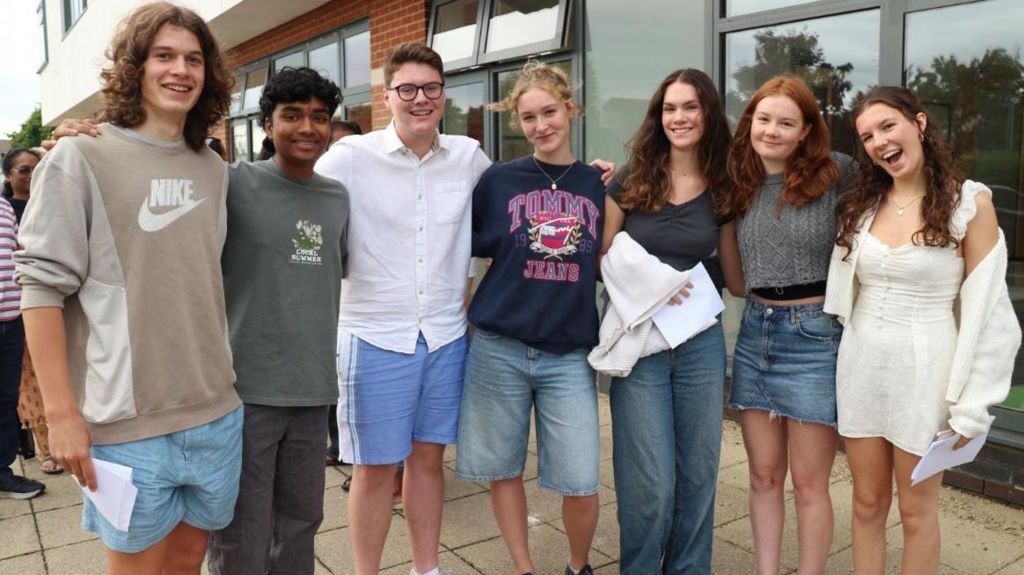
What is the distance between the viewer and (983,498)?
408cm

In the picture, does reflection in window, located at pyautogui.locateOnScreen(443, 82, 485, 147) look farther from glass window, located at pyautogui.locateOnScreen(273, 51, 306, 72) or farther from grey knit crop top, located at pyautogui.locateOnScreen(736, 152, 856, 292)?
grey knit crop top, located at pyautogui.locateOnScreen(736, 152, 856, 292)

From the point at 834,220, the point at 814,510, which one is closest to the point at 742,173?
the point at 834,220

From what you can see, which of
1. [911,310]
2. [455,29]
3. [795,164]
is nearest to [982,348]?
[911,310]

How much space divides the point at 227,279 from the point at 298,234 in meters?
0.25

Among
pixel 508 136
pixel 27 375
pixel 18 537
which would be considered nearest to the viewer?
pixel 18 537

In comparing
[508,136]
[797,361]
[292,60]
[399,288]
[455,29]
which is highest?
[292,60]

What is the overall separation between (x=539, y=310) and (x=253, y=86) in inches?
395

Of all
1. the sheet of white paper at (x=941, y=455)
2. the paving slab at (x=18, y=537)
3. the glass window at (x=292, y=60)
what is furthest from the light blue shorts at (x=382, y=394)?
the glass window at (x=292, y=60)

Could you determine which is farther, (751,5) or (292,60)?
(292,60)

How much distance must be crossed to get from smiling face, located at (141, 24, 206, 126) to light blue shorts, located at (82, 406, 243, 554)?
2.78 ft

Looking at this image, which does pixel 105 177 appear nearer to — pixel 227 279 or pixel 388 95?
pixel 227 279

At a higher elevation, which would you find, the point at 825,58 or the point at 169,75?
the point at 825,58

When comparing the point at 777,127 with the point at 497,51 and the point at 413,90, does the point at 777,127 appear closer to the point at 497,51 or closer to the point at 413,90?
the point at 413,90

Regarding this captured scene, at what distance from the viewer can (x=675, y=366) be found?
2.87m
